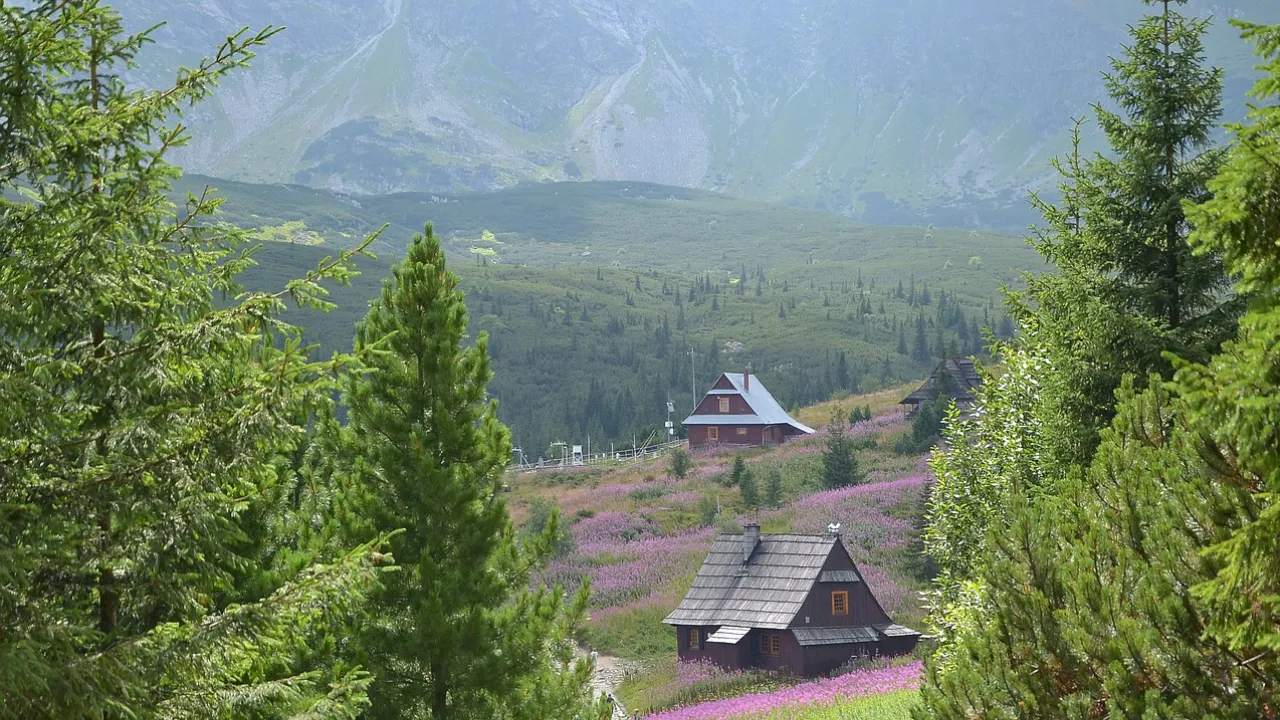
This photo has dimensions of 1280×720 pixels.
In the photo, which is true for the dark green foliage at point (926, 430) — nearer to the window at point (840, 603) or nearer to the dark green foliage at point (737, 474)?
the dark green foliage at point (737, 474)

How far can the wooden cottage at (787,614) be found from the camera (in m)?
39.3

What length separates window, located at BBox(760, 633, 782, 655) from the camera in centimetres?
3984

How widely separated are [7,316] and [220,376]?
1613 millimetres

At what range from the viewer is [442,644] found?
12023 mm

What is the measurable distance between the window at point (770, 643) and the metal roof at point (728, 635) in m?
0.77

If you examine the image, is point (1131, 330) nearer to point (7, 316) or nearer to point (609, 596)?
point (7, 316)

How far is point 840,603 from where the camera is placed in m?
40.3

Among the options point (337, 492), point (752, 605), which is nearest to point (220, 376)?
point (337, 492)

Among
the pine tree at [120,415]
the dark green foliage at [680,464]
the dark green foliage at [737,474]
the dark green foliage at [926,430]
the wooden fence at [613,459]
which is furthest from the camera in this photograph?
the wooden fence at [613,459]

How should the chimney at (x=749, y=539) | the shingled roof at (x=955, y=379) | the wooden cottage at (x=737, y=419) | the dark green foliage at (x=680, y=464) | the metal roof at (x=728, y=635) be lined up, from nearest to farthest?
the metal roof at (x=728, y=635) → the chimney at (x=749, y=539) → the shingled roof at (x=955, y=379) → the dark green foliage at (x=680, y=464) → the wooden cottage at (x=737, y=419)

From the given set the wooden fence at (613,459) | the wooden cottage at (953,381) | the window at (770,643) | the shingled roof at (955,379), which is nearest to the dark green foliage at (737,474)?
the wooden cottage at (953,381)

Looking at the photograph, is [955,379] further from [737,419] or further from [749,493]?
[737,419]

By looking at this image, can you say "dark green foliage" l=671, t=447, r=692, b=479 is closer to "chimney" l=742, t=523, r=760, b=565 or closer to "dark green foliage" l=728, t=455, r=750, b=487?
"dark green foliage" l=728, t=455, r=750, b=487

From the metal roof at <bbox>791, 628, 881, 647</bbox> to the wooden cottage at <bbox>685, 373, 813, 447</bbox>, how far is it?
51592 mm
